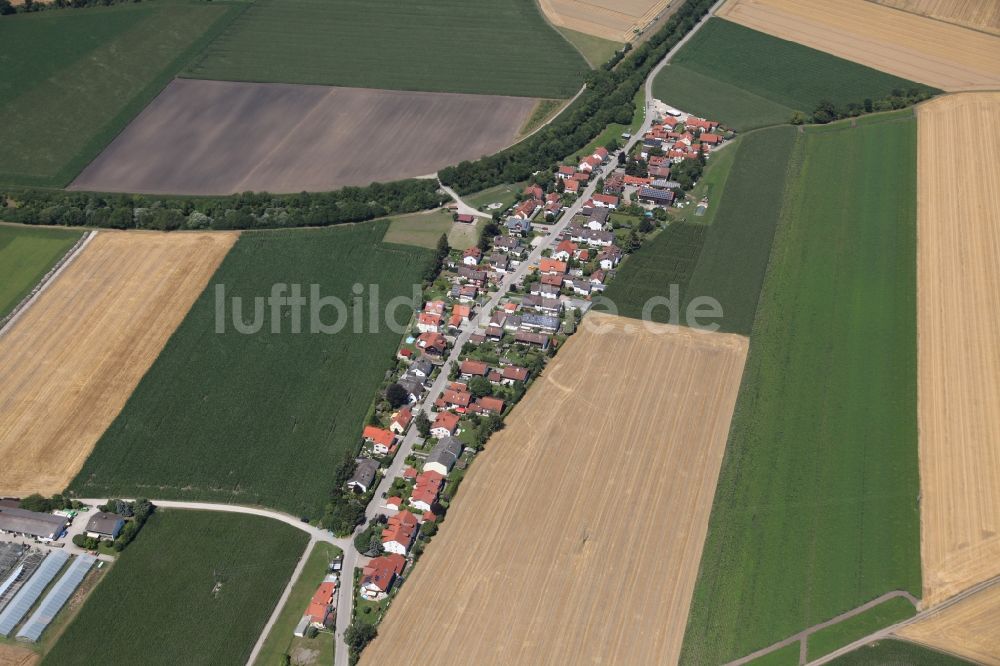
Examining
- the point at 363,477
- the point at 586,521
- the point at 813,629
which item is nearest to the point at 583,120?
the point at 363,477

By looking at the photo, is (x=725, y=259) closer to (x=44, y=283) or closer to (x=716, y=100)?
(x=716, y=100)

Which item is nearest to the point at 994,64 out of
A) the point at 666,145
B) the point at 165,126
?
the point at 666,145

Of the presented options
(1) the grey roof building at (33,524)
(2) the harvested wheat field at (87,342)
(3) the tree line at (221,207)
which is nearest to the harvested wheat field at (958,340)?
(3) the tree line at (221,207)

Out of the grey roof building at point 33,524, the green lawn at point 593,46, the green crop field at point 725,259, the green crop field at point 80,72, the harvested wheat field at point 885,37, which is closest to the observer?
the grey roof building at point 33,524

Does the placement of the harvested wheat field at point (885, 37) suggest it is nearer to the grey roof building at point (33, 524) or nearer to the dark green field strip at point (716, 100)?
the dark green field strip at point (716, 100)

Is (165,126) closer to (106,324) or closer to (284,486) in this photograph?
(106,324)

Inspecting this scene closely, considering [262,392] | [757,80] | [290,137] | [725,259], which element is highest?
[757,80]
